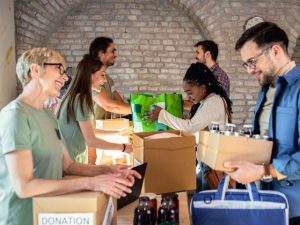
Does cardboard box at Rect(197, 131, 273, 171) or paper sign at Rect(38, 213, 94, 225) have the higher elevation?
cardboard box at Rect(197, 131, 273, 171)

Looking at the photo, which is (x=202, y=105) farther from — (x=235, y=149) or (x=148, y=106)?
(x=235, y=149)

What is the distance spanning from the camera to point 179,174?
2029 mm

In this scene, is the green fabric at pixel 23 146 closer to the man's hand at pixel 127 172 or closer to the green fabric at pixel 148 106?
the man's hand at pixel 127 172

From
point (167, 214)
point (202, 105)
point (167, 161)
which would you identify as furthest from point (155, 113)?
point (167, 214)

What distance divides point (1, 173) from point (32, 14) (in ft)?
12.7

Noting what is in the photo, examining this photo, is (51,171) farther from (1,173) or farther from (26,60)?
(26,60)

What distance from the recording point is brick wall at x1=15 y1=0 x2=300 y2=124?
5352mm

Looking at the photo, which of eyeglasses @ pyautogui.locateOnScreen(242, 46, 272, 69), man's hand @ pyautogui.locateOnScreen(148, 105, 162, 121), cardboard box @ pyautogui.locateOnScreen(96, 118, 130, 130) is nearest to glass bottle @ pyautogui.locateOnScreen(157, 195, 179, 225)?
eyeglasses @ pyautogui.locateOnScreen(242, 46, 272, 69)

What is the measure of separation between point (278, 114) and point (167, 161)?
60 centimetres

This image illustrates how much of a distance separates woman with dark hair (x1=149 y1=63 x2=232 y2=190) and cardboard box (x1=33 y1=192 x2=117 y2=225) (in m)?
1.25

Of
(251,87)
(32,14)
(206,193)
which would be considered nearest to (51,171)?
(206,193)

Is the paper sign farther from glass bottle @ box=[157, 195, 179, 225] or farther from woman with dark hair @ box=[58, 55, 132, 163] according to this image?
woman with dark hair @ box=[58, 55, 132, 163]

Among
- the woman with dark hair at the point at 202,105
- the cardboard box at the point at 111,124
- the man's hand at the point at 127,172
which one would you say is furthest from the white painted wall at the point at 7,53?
the man's hand at the point at 127,172

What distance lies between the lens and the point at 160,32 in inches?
232
